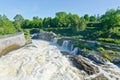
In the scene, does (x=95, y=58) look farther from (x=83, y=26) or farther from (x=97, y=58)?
(x=83, y=26)

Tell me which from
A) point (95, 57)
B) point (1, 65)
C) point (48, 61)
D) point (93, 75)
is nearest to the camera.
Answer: point (93, 75)

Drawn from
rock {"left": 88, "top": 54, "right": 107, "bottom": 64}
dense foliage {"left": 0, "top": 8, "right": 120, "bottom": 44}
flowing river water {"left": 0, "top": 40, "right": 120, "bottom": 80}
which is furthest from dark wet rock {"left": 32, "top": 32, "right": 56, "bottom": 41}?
flowing river water {"left": 0, "top": 40, "right": 120, "bottom": 80}

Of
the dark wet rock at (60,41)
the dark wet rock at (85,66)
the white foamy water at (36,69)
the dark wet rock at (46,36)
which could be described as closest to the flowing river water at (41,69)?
the white foamy water at (36,69)

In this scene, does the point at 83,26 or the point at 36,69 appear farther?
the point at 83,26

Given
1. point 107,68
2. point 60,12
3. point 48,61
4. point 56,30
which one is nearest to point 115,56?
point 107,68

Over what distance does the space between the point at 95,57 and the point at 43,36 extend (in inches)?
888

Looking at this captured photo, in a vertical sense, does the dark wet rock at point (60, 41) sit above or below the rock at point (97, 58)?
above

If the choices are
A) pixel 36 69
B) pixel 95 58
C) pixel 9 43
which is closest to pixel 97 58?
pixel 95 58

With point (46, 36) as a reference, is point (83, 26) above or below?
above

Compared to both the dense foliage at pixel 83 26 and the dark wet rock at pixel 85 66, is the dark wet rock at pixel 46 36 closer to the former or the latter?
the dense foliage at pixel 83 26

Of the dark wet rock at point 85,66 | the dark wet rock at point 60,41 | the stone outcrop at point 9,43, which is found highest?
the stone outcrop at point 9,43

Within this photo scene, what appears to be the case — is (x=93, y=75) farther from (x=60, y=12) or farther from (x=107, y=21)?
(x=60, y=12)

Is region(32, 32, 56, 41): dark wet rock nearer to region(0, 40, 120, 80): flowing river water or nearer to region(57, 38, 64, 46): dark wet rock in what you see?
region(57, 38, 64, 46): dark wet rock

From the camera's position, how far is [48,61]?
1934cm
